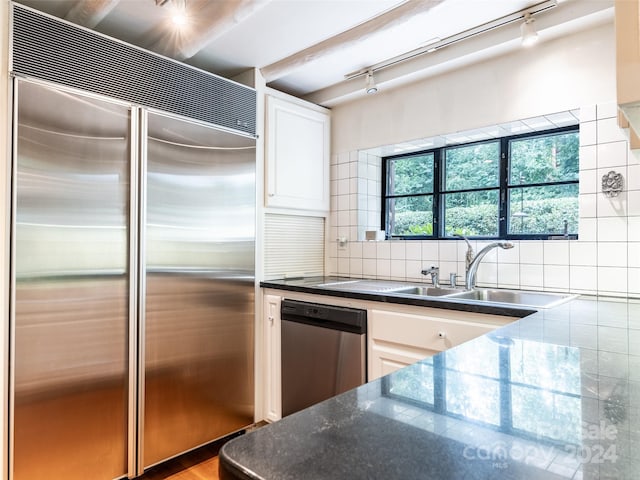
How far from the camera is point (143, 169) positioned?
2.00 meters

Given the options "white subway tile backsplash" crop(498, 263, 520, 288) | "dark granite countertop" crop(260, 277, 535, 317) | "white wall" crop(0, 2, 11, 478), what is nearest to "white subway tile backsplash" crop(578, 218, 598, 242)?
"white subway tile backsplash" crop(498, 263, 520, 288)

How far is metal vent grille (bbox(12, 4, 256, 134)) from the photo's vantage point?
1679 millimetres

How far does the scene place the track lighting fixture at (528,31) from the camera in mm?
1950

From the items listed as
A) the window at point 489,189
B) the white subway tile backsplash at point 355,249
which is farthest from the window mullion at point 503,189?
the white subway tile backsplash at point 355,249

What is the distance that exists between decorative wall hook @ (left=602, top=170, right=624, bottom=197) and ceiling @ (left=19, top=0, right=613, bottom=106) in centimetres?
76

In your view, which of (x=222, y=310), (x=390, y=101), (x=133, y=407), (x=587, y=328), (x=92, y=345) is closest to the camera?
(x=587, y=328)

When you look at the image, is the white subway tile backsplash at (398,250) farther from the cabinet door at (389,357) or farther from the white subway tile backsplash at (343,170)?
the cabinet door at (389,357)

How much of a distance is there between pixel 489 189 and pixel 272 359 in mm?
1799

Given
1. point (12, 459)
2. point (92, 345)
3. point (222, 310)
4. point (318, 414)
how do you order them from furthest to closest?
point (222, 310) → point (92, 345) → point (12, 459) → point (318, 414)

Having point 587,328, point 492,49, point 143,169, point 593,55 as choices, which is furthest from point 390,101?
point 587,328

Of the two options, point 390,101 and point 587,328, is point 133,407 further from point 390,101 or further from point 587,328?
point 390,101

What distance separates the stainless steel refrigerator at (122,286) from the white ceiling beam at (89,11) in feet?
1.31

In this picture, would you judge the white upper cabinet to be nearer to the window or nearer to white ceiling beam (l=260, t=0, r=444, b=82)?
white ceiling beam (l=260, t=0, r=444, b=82)

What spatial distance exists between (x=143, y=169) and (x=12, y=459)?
1349 millimetres
